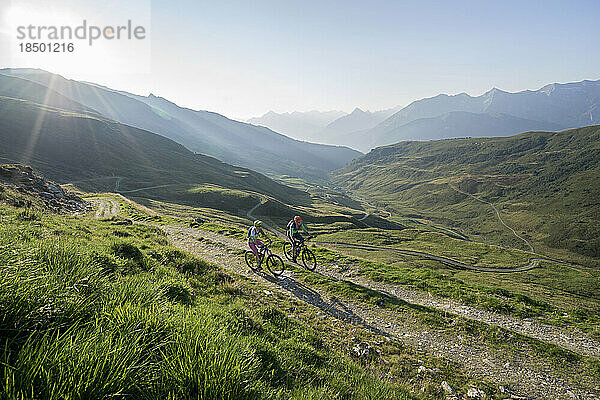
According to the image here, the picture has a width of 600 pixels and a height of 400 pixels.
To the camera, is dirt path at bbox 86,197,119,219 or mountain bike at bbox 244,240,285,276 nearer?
mountain bike at bbox 244,240,285,276

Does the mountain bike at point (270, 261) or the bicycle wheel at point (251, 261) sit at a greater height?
the mountain bike at point (270, 261)

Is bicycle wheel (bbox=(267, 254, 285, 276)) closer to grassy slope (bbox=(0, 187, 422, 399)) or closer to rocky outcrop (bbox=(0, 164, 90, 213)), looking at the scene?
grassy slope (bbox=(0, 187, 422, 399))

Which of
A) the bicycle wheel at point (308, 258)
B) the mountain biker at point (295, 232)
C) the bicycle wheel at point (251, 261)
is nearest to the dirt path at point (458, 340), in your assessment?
the bicycle wheel at point (251, 261)

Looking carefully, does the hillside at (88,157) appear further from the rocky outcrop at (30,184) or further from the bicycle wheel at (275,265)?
the bicycle wheel at (275,265)

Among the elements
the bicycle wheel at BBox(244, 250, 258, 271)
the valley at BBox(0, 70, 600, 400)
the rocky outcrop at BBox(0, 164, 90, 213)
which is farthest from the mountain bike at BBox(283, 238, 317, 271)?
the rocky outcrop at BBox(0, 164, 90, 213)

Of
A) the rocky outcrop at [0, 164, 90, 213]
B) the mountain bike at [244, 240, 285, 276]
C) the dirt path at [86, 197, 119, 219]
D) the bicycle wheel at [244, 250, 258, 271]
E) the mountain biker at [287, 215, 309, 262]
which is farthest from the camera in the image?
the dirt path at [86, 197, 119, 219]

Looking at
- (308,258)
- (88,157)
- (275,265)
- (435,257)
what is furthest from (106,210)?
(88,157)

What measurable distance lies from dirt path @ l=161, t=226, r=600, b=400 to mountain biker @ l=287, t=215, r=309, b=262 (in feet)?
11.4

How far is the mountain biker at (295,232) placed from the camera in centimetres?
2133

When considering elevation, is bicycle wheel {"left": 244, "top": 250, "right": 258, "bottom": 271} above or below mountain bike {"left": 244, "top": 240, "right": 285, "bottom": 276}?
below

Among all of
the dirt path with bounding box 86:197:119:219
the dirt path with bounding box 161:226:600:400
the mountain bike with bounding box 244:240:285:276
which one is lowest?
the dirt path with bounding box 161:226:600:400

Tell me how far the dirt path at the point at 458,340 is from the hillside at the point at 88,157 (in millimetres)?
92572

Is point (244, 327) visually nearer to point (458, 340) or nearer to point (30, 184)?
point (458, 340)

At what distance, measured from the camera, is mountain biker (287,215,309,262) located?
21.3 metres
